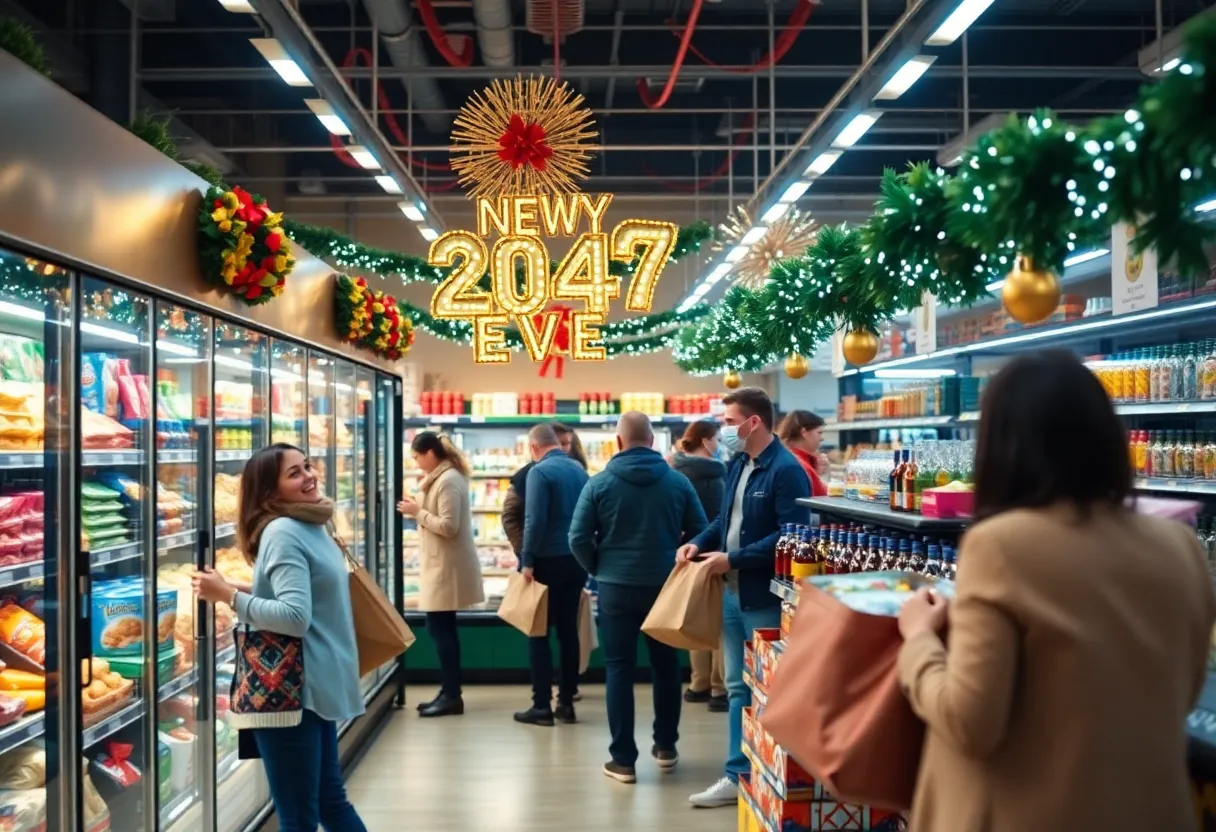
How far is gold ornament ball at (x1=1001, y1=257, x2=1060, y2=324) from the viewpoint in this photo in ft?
9.18

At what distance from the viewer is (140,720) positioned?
398 centimetres

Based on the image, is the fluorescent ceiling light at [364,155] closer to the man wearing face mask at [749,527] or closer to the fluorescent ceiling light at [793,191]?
the fluorescent ceiling light at [793,191]

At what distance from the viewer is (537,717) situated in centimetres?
761

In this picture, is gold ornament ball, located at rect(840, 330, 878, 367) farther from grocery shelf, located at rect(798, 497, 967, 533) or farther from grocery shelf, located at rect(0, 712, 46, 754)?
grocery shelf, located at rect(0, 712, 46, 754)

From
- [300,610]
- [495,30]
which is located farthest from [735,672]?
[495,30]

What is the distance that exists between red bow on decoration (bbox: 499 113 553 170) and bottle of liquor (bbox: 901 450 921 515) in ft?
12.4

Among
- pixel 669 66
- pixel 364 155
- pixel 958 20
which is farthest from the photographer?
pixel 669 66

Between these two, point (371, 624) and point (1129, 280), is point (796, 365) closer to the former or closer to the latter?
point (1129, 280)

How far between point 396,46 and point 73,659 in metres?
7.44

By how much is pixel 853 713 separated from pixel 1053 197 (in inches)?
43.4

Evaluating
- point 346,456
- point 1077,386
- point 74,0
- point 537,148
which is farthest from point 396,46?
point 1077,386

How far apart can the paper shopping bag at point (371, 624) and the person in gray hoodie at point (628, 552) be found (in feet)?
6.38

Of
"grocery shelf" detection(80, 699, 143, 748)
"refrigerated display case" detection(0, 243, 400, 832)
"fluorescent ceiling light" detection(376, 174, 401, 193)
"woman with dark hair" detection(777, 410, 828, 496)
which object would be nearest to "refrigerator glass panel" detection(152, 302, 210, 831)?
"refrigerated display case" detection(0, 243, 400, 832)

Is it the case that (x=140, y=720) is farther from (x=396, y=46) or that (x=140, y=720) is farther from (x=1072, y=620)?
(x=396, y=46)
